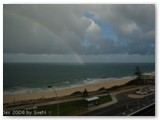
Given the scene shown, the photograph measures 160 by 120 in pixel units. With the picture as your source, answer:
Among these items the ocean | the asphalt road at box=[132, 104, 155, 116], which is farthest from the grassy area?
Answer: the asphalt road at box=[132, 104, 155, 116]

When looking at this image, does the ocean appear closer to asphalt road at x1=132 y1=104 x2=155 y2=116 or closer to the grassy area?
the grassy area

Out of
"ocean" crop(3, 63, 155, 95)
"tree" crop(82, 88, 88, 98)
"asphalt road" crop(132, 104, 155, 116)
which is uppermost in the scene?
"ocean" crop(3, 63, 155, 95)

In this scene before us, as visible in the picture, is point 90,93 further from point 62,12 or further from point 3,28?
point 3,28

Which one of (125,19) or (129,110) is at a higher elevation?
(125,19)

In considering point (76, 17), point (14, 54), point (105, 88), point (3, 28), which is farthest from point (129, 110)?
point (3, 28)

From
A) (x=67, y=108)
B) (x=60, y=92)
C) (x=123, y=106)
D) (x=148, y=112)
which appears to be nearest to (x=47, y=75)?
(x=60, y=92)

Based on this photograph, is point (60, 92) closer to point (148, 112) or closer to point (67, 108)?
point (67, 108)
